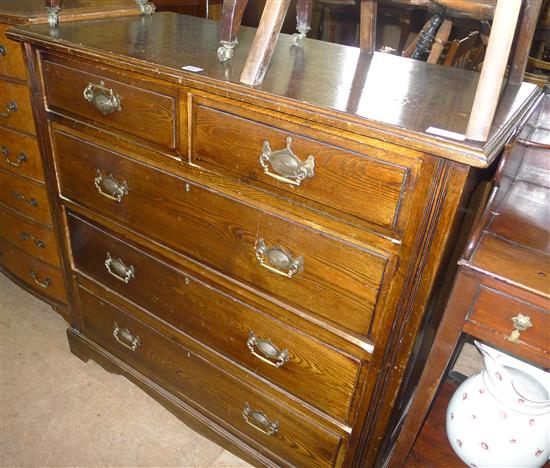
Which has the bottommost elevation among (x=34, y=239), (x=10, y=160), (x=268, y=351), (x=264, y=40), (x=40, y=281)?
(x=40, y=281)

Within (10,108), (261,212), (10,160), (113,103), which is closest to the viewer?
(261,212)

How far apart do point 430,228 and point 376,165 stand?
14 centimetres

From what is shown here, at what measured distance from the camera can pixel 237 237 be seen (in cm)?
103

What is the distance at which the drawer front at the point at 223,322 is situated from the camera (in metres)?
1.04

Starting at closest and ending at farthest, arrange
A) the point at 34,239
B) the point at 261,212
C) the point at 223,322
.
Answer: the point at 261,212, the point at 223,322, the point at 34,239

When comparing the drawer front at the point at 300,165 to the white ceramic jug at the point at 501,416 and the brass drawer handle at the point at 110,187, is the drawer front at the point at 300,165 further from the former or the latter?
the white ceramic jug at the point at 501,416

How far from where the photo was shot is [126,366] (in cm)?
155

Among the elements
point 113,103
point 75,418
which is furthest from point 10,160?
point 75,418

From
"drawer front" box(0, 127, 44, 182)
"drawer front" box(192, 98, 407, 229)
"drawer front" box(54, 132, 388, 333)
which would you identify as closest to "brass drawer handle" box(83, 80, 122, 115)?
"drawer front" box(54, 132, 388, 333)

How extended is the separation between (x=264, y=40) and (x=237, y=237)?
1.34ft

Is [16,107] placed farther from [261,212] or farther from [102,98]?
[261,212]

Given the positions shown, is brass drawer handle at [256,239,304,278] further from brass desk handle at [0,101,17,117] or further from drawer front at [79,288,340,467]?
brass desk handle at [0,101,17,117]

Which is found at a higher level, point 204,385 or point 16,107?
point 16,107

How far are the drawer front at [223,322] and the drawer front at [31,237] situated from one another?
0.76 feet
